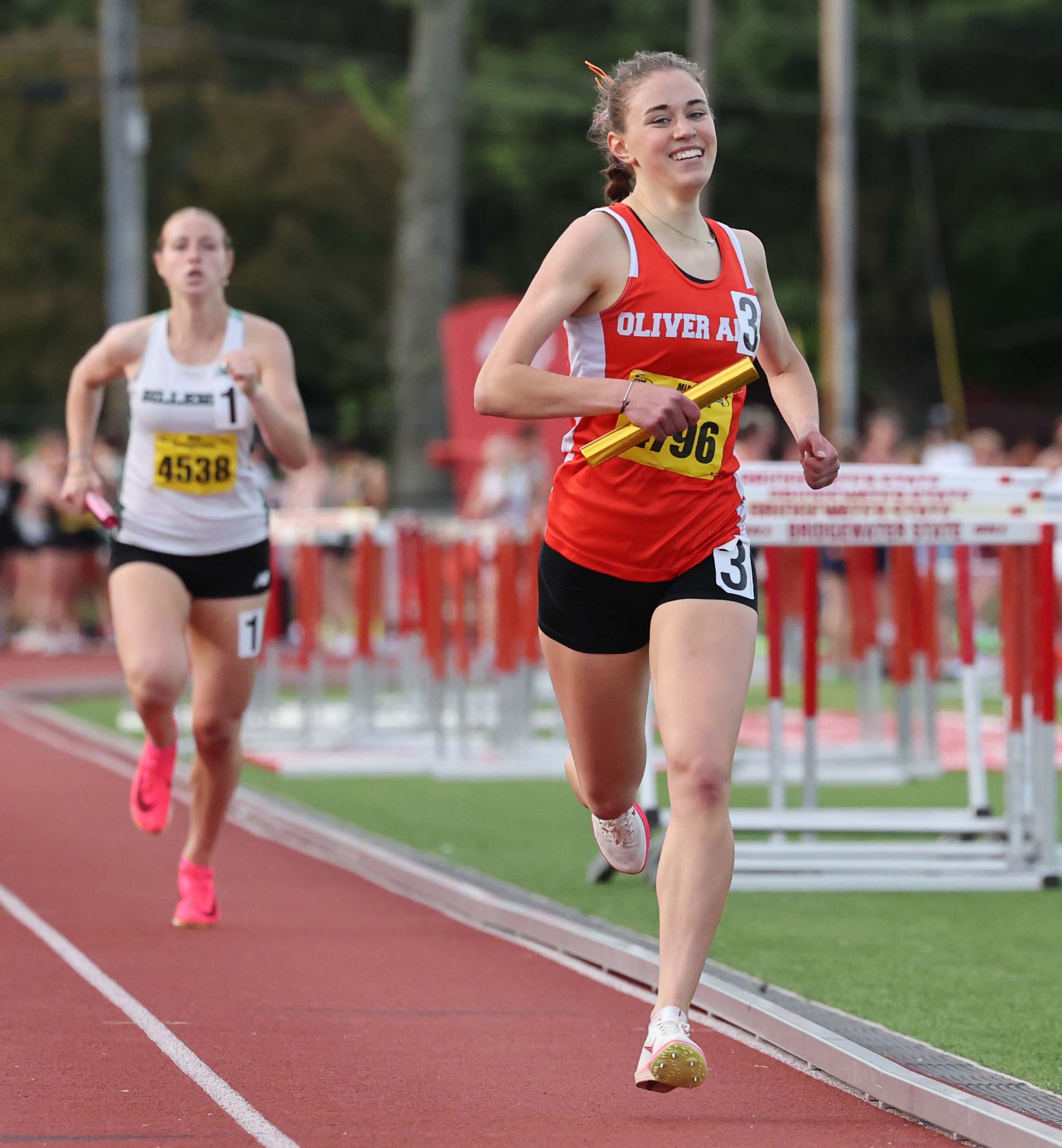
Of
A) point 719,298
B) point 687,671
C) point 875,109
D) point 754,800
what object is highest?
point 875,109

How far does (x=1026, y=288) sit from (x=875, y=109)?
607 cm

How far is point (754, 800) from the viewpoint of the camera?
11.8 metres

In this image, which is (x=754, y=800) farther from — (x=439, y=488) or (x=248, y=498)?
(x=439, y=488)

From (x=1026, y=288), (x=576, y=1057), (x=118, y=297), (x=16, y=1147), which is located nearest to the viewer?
(x=16, y=1147)

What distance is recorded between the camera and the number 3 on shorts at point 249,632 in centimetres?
761

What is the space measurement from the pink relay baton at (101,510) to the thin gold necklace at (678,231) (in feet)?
8.88

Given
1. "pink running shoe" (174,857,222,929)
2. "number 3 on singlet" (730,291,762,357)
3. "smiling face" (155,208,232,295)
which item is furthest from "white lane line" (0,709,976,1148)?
"smiling face" (155,208,232,295)

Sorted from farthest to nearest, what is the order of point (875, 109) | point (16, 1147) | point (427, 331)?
1. point (875, 109)
2. point (427, 331)
3. point (16, 1147)

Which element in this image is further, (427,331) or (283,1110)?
(427,331)

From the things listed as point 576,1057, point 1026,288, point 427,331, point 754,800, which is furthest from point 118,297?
point 1026,288

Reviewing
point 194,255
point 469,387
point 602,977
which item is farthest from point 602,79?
point 469,387

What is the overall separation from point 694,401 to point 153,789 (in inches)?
137

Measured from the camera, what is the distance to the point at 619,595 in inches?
211

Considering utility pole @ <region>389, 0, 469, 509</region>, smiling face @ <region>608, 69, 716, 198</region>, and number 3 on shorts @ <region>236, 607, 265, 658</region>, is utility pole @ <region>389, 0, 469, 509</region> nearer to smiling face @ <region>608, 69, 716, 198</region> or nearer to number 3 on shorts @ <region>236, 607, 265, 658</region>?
number 3 on shorts @ <region>236, 607, 265, 658</region>
